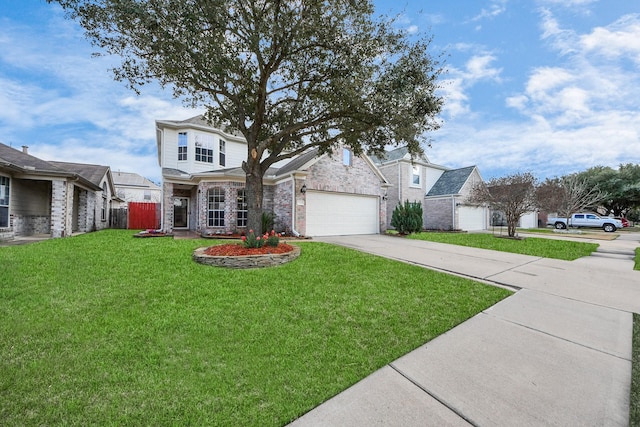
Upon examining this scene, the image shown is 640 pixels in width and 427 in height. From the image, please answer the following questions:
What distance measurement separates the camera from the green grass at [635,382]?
6.65 feet

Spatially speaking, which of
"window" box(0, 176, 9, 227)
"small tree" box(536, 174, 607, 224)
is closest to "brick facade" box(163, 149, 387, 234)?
"window" box(0, 176, 9, 227)

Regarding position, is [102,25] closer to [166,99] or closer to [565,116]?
[166,99]

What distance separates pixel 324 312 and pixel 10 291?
550 cm

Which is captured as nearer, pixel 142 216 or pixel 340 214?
pixel 340 214

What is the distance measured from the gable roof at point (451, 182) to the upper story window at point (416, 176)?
1.40 meters

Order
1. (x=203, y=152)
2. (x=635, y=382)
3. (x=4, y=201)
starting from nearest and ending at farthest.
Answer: (x=635, y=382) → (x=4, y=201) → (x=203, y=152)

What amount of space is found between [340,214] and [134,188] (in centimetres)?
3171

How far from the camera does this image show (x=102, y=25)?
672 cm

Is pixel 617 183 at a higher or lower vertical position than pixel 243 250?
higher

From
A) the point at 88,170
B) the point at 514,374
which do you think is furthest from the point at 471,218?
the point at 88,170

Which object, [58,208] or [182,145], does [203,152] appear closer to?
[182,145]

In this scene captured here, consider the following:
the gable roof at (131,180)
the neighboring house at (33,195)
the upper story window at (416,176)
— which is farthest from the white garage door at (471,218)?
the gable roof at (131,180)

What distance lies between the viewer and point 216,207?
41.9 ft

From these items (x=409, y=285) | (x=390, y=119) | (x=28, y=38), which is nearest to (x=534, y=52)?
(x=390, y=119)
